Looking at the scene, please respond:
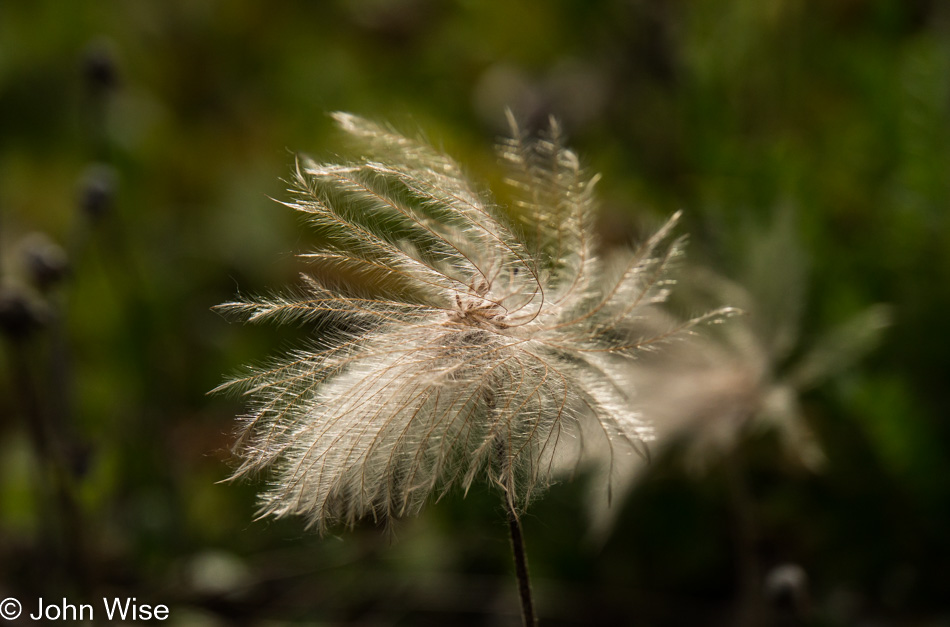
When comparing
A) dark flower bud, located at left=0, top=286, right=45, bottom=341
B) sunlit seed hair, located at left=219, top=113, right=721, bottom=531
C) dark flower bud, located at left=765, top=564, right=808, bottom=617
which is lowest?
dark flower bud, located at left=765, top=564, right=808, bottom=617

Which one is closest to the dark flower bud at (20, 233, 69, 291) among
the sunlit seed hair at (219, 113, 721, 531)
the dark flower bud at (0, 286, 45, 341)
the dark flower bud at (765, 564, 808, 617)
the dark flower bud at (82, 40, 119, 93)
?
the dark flower bud at (0, 286, 45, 341)

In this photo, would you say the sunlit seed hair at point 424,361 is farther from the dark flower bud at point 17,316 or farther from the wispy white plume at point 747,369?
the dark flower bud at point 17,316

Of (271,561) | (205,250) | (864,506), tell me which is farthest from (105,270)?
(864,506)

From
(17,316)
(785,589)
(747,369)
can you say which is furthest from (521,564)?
(17,316)

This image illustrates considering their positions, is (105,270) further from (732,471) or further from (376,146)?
(732,471)

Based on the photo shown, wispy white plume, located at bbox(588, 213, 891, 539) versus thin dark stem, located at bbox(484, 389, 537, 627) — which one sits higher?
wispy white plume, located at bbox(588, 213, 891, 539)

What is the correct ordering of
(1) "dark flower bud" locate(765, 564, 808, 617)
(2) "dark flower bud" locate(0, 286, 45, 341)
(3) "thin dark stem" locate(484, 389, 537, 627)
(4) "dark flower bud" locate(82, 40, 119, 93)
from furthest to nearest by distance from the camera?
(4) "dark flower bud" locate(82, 40, 119, 93), (2) "dark flower bud" locate(0, 286, 45, 341), (1) "dark flower bud" locate(765, 564, 808, 617), (3) "thin dark stem" locate(484, 389, 537, 627)

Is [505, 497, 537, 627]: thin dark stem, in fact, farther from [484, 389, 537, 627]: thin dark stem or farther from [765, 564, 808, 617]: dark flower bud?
[765, 564, 808, 617]: dark flower bud
